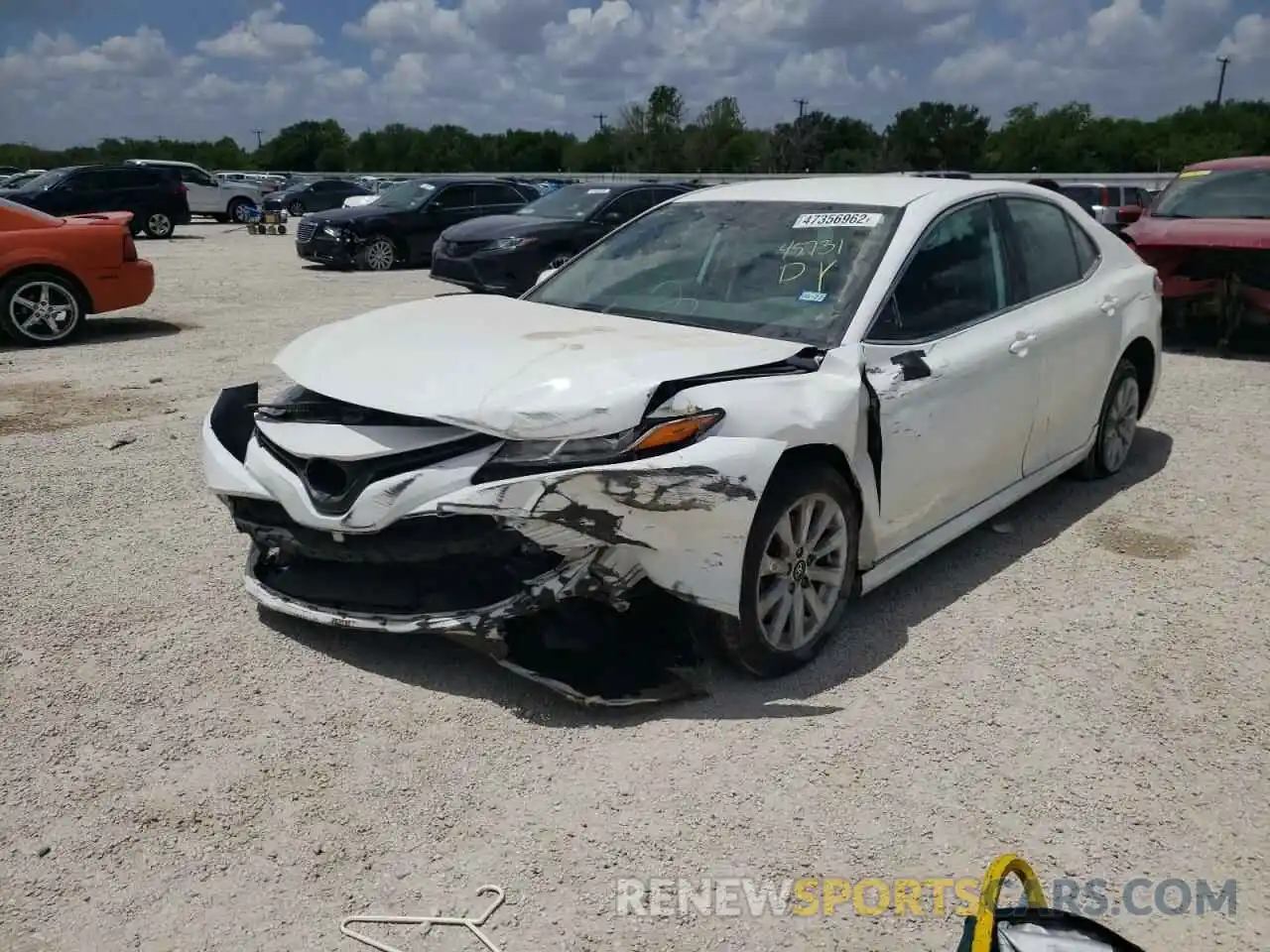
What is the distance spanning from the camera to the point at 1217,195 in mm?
10375

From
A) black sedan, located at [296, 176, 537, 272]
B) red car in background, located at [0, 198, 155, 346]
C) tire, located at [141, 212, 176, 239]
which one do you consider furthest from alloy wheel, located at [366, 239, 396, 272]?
tire, located at [141, 212, 176, 239]

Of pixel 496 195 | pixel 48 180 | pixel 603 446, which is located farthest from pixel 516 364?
pixel 48 180

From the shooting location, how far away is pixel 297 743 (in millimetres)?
3254

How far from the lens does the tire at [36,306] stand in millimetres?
10062

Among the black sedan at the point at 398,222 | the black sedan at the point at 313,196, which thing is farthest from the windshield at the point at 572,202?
the black sedan at the point at 313,196

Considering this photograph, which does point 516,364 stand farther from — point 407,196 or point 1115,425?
point 407,196

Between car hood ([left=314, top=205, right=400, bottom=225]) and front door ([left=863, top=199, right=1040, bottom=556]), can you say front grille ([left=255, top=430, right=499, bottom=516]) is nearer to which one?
front door ([left=863, top=199, right=1040, bottom=556])

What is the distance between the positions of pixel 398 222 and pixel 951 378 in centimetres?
1564

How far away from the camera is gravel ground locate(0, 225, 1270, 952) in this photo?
259 centimetres

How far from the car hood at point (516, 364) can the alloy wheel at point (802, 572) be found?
54cm

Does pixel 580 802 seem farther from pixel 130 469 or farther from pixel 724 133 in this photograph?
pixel 724 133

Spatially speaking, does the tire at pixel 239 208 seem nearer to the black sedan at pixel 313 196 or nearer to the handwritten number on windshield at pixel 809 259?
the black sedan at pixel 313 196

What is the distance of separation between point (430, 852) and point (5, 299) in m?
9.35

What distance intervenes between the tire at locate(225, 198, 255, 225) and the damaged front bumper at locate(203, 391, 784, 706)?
101ft
